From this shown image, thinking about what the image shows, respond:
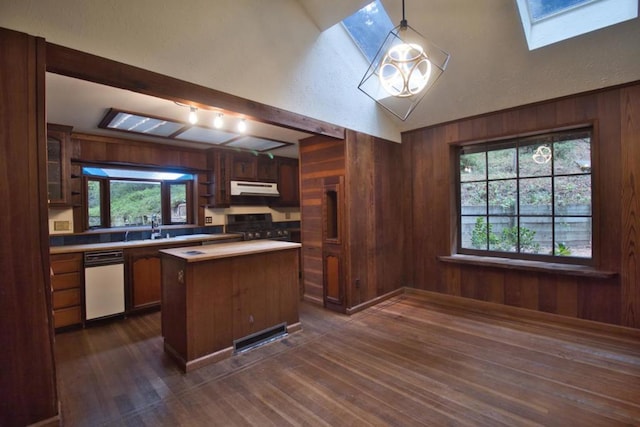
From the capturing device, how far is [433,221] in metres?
4.18

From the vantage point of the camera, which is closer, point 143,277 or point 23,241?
point 23,241

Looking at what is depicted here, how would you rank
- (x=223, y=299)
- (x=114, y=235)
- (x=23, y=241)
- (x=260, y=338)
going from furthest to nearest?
1. (x=114, y=235)
2. (x=260, y=338)
3. (x=223, y=299)
4. (x=23, y=241)

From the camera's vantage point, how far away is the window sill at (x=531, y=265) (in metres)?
3.02

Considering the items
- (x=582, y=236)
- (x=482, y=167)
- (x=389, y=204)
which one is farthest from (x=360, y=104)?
(x=582, y=236)

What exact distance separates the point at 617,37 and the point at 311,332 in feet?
12.7

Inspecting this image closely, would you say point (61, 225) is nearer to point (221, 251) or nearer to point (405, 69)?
point (221, 251)

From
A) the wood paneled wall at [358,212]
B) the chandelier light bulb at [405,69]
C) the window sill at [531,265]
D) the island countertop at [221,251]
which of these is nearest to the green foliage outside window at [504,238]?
the window sill at [531,265]

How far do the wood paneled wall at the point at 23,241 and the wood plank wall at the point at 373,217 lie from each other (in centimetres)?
269

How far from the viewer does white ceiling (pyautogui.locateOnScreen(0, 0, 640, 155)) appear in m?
1.90

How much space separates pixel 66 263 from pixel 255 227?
2650 millimetres

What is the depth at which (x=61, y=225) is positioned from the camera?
3660mm

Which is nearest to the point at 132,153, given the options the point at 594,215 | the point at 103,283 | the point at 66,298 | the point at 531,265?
the point at 103,283

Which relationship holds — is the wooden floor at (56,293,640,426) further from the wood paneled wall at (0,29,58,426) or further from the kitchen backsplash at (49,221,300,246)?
the kitchen backsplash at (49,221,300,246)

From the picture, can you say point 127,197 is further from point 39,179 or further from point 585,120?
point 585,120
